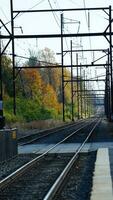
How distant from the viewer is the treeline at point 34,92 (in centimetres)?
6830

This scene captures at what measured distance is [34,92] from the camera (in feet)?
372

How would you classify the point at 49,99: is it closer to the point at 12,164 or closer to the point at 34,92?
the point at 34,92

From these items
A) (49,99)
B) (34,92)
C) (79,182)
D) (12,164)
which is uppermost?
(34,92)

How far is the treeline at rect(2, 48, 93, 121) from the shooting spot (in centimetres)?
6830

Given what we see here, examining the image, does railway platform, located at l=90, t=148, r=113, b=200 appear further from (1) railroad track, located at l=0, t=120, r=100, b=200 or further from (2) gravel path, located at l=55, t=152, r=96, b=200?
(1) railroad track, located at l=0, t=120, r=100, b=200

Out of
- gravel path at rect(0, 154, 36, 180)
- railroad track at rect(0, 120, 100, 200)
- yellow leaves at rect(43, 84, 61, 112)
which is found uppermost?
yellow leaves at rect(43, 84, 61, 112)

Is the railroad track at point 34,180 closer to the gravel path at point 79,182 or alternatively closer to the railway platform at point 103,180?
the gravel path at point 79,182

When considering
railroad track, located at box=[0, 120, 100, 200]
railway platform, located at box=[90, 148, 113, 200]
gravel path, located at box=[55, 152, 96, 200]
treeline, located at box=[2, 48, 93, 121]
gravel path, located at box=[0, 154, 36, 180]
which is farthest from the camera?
treeline, located at box=[2, 48, 93, 121]

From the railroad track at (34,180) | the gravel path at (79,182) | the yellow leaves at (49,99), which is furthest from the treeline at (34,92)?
the railroad track at (34,180)

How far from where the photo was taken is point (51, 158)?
22.7 meters

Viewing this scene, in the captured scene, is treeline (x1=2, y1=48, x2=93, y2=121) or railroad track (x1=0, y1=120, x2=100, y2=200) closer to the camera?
railroad track (x1=0, y1=120, x2=100, y2=200)

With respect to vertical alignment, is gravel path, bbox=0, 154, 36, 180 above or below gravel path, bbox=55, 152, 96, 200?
below

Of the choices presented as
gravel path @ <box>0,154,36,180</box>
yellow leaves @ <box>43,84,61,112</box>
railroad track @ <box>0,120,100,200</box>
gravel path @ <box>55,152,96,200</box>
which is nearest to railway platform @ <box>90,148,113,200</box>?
gravel path @ <box>55,152,96,200</box>

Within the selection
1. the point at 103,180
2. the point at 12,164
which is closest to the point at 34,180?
the point at 103,180
